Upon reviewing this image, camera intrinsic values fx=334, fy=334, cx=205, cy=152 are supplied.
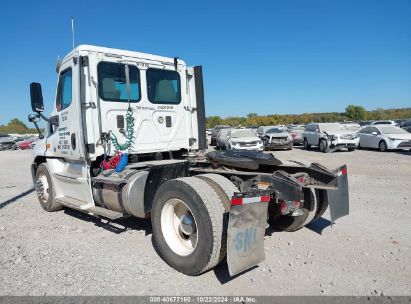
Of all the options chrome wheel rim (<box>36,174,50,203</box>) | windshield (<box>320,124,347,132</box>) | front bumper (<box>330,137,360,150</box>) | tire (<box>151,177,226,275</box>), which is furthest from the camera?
windshield (<box>320,124,347,132</box>)

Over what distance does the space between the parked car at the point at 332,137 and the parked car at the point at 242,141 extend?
360cm

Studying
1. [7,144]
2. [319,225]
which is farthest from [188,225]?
[7,144]

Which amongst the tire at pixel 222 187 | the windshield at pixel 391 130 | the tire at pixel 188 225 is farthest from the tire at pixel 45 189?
the windshield at pixel 391 130

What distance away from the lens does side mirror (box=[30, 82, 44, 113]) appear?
5.95 metres

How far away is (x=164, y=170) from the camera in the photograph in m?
4.80

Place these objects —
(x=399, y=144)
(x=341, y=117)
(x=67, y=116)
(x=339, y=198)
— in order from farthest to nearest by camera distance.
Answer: (x=341, y=117), (x=399, y=144), (x=67, y=116), (x=339, y=198)

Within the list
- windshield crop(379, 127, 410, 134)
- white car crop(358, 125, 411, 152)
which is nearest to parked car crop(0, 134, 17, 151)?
white car crop(358, 125, 411, 152)

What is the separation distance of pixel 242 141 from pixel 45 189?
14645 mm

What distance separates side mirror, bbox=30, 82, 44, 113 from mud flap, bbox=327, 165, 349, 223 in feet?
16.5

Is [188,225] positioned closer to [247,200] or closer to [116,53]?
[247,200]

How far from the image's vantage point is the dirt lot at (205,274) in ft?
11.5

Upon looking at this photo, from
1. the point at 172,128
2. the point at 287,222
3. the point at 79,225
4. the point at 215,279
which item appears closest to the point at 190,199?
the point at 215,279

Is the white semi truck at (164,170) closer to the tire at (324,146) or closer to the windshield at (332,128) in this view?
the tire at (324,146)

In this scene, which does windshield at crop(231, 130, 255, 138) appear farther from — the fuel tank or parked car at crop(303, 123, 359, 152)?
the fuel tank
